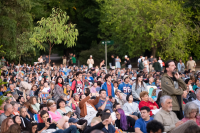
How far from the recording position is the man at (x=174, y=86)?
230 inches

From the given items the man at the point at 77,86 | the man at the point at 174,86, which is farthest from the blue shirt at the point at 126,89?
the man at the point at 174,86

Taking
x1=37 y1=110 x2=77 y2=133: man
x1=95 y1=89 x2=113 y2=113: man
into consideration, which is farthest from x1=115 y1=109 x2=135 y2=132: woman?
x1=37 y1=110 x2=77 y2=133: man

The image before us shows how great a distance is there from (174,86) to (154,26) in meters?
20.4

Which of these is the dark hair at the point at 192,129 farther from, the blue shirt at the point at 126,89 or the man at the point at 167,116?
the blue shirt at the point at 126,89

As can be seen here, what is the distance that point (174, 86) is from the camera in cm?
597

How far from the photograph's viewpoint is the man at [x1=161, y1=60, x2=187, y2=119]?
5836 millimetres

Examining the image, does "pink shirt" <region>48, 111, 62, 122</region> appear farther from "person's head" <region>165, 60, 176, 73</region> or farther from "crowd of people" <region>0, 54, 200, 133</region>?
"person's head" <region>165, 60, 176, 73</region>

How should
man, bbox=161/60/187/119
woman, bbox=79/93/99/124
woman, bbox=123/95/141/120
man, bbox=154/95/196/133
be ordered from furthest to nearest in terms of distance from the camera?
woman, bbox=123/95/141/120 < woman, bbox=79/93/99/124 < man, bbox=161/60/187/119 < man, bbox=154/95/196/133

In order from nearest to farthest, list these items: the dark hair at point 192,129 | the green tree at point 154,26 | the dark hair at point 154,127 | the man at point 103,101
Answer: the dark hair at point 192,129 < the dark hair at point 154,127 < the man at point 103,101 < the green tree at point 154,26

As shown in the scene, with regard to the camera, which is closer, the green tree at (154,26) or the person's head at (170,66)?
the person's head at (170,66)

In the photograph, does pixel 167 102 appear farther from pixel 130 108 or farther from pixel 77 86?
pixel 77 86

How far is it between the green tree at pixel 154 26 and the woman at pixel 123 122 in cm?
1839

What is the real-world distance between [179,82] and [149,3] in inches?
887

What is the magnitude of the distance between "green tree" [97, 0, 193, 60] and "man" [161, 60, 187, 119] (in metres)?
19.8
